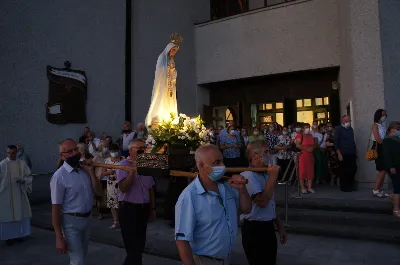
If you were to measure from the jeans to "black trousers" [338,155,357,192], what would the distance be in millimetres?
6726

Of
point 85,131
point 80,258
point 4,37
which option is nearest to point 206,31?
point 85,131

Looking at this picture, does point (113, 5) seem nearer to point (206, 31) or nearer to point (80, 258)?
point (206, 31)

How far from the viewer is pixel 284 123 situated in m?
15.5

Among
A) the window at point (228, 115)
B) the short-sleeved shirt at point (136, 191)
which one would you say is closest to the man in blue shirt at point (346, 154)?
the short-sleeved shirt at point (136, 191)

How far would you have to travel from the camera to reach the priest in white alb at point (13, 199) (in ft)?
22.2

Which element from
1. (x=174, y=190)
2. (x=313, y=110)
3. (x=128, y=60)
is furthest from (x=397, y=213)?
(x=128, y=60)

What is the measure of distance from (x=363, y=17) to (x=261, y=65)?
5.93 metres

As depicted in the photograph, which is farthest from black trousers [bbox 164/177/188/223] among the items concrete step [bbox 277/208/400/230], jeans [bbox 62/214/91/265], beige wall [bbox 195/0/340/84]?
beige wall [bbox 195/0/340/84]

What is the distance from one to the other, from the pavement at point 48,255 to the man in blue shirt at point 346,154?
5.06m

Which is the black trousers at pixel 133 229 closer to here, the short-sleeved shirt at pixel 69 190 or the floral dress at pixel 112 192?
the short-sleeved shirt at pixel 69 190

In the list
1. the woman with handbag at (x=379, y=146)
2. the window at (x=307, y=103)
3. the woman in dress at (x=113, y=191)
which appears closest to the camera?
the woman with handbag at (x=379, y=146)

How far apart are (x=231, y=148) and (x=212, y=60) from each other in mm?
7895

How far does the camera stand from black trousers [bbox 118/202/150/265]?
4.12 metres

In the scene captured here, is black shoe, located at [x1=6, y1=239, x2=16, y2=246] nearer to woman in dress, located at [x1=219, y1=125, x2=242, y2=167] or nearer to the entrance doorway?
woman in dress, located at [x1=219, y1=125, x2=242, y2=167]
